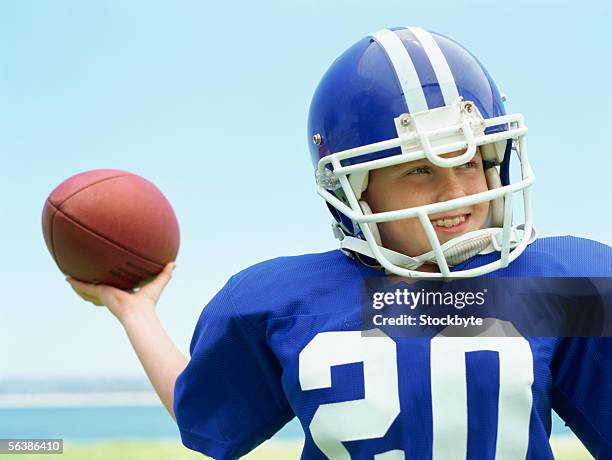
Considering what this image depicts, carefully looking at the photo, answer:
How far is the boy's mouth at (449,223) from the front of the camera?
1621 millimetres

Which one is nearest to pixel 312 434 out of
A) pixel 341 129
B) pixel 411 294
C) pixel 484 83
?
pixel 411 294

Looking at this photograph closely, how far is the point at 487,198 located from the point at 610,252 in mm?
286

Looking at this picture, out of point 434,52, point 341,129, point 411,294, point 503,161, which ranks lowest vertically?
point 411,294

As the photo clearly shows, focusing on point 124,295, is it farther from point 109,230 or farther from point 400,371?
point 400,371

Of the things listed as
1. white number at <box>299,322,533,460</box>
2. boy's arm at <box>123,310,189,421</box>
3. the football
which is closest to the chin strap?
white number at <box>299,322,533,460</box>

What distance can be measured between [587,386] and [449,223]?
38cm

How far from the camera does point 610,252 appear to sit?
5.31ft

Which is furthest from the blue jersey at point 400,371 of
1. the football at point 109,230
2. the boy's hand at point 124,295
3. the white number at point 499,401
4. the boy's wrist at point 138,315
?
the football at point 109,230

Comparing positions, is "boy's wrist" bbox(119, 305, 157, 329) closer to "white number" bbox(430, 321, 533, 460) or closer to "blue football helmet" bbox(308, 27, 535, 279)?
"blue football helmet" bbox(308, 27, 535, 279)

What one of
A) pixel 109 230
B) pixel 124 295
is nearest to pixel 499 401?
pixel 124 295

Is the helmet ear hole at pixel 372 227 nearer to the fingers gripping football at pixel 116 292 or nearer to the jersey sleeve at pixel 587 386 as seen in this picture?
the jersey sleeve at pixel 587 386

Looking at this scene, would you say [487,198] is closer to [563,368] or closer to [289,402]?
[563,368]

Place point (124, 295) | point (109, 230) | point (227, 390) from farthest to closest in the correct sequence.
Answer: point (109, 230)
point (124, 295)
point (227, 390)

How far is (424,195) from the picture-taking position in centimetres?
163
